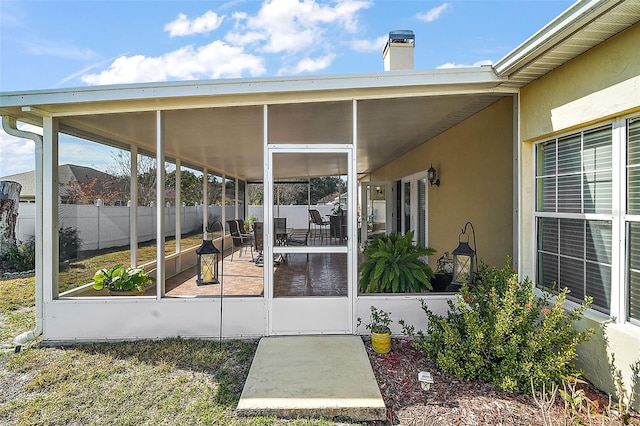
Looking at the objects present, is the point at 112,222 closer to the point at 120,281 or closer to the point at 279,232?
the point at 120,281

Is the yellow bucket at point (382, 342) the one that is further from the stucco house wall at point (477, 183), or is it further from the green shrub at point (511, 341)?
the stucco house wall at point (477, 183)

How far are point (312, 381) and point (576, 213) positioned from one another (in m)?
2.73

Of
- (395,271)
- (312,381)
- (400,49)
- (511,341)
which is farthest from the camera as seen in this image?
(400,49)

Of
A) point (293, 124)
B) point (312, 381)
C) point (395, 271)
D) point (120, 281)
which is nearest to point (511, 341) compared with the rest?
point (395, 271)

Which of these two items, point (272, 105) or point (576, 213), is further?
point (272, 105)

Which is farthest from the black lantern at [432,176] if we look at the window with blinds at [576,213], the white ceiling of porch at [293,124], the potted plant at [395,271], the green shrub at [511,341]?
the green shrub at [511,341]

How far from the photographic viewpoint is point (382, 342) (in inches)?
137

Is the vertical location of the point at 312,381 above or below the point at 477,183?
below

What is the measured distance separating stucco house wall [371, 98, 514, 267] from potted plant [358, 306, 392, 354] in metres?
1.85

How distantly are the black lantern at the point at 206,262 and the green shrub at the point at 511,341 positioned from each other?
220 cm

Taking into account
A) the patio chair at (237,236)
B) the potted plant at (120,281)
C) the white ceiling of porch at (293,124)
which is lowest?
the potted plant at (120,281)

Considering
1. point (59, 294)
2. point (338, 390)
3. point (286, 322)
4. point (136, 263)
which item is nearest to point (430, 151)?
point (286, 322)

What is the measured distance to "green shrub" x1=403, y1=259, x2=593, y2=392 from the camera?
269 centimetres

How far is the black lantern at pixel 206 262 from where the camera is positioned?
3373mm
